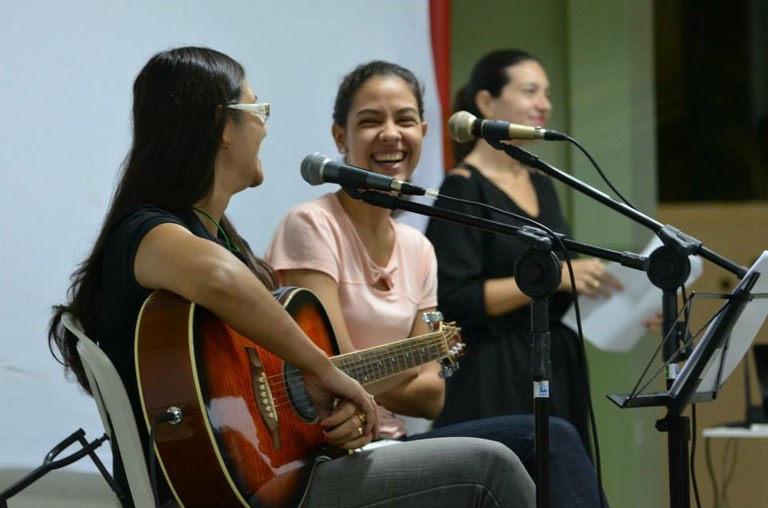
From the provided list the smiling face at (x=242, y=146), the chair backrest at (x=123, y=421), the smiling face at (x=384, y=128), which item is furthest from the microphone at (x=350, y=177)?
the smiling face at (x=384, y=128)

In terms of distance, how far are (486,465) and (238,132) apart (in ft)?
2.24

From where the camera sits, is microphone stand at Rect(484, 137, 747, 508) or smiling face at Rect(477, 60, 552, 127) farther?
smiling face at Rect(477, 60, 552, 127)

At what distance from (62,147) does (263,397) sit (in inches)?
37.6

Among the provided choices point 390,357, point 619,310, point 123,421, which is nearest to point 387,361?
point 390,357

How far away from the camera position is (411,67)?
138 inches

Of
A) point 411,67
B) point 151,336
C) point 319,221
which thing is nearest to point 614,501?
point 411,67

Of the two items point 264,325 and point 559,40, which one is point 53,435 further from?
point 559,40

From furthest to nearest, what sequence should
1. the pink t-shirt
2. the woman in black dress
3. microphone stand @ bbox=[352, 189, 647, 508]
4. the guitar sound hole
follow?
the woman in black dress, the pink t-shirt, the guitar sound hole, microphone stand @ bbox=[352, 189, 647, 508]

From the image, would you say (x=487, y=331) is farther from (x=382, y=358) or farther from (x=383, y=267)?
(x=382, y=358)

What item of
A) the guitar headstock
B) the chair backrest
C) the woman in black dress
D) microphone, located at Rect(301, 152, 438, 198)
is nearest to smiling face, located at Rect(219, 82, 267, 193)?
microphone, located at Rect(301, 152, 438, 198)

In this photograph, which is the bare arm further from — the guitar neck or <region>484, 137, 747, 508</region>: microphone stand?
<region>484, 137, 747, 508</region>: microphone stand

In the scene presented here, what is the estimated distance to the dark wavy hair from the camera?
263 centimetres

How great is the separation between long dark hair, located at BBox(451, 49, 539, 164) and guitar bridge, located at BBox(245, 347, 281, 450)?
5.18 ft

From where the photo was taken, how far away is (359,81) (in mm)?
2629
